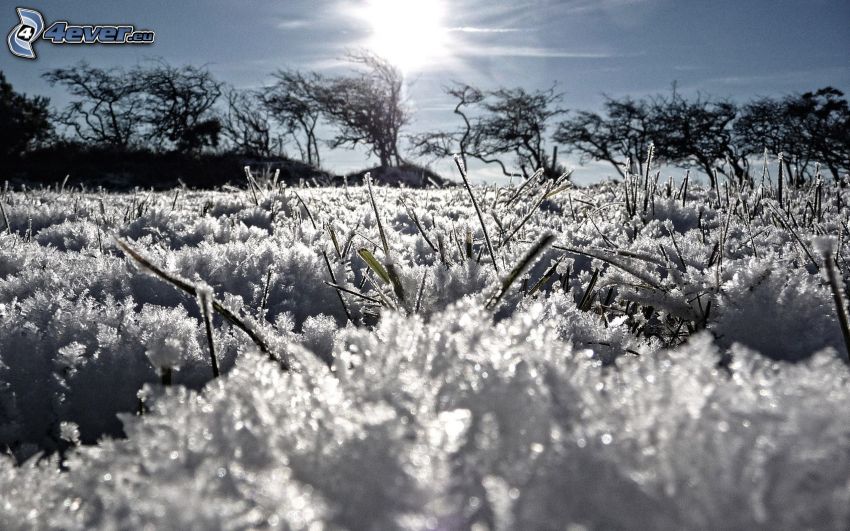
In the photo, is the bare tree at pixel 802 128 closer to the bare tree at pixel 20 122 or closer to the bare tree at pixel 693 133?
the bare tree at pixel 693 133

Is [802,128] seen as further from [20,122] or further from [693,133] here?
[20,122]

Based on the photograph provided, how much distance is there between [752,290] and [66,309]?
159cm

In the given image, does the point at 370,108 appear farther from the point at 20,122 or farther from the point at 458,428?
the point at 458,428

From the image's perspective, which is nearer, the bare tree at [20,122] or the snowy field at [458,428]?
the snowy field at [458,428]

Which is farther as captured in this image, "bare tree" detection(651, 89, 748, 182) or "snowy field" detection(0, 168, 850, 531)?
"bare tree" detection(651, 89, 748, 182)

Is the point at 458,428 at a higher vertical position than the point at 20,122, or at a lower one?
lower

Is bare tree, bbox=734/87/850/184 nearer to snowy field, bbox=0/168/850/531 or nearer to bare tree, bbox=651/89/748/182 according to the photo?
bare tree, bbox=651/89/748/182

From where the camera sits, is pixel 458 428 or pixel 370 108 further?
pixel 370 108

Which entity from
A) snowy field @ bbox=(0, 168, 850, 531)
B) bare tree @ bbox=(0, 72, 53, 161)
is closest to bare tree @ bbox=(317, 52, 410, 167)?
bare tree @ bbox=(0, 72, 53, 161)

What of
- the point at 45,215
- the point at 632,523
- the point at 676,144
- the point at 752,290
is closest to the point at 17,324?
the point at 632,523

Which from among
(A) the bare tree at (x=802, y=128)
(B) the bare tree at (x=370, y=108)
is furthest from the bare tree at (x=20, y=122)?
(A) the bare tree at (x=802, y=128)

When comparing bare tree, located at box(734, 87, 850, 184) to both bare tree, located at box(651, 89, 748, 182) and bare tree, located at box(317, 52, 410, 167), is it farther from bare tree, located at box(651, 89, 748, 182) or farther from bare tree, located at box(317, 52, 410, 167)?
bare tree, located at box(317, 52, 410, 167)

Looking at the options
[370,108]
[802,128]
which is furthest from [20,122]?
[802,128]

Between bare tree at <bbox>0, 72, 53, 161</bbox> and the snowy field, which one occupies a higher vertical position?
bare tree at <bbox>0, 72, 53, 161</bbox>
